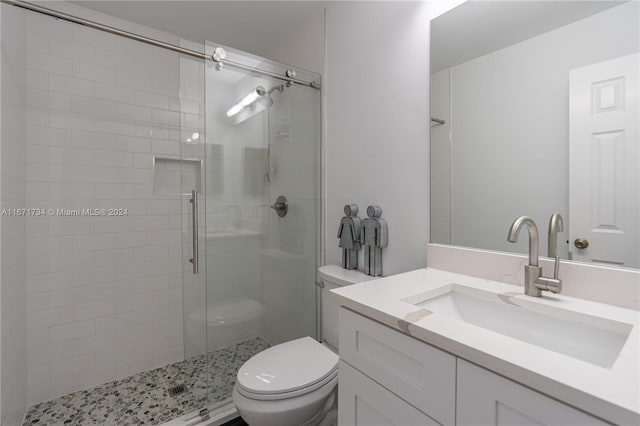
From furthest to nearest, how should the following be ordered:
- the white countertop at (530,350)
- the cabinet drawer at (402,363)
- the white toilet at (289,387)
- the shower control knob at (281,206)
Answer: the shower control knob at (281,206)
the white toilet at (289,387)
the cabinet drawer at (402,363)
the white countertop at (530,350)

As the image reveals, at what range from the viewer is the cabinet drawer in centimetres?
66

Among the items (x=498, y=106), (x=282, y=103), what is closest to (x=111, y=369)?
(x=282, y=103)

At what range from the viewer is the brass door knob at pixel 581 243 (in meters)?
0.94

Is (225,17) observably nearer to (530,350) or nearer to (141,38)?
(141,38)

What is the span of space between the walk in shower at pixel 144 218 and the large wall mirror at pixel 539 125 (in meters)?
0.95

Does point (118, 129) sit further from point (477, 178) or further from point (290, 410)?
point (477, 178)

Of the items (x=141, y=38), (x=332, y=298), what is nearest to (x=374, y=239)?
(x=332, y=298)

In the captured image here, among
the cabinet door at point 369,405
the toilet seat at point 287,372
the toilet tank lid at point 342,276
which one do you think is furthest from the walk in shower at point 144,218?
the cabinet door at point 369,405

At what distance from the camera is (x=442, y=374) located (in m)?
0.66

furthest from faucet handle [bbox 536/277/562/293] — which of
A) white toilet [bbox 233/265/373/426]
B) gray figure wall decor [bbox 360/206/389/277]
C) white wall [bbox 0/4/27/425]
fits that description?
white wall [bbox 0/4/27/425]

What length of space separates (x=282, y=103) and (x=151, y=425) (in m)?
1.95

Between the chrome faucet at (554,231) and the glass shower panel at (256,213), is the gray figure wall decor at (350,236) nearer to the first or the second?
the glass shower panel at (256,213)

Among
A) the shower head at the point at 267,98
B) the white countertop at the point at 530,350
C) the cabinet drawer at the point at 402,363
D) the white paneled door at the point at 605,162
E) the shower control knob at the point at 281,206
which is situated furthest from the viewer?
the shower control knob at the point at 281,206

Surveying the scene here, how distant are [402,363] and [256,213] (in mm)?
1267
